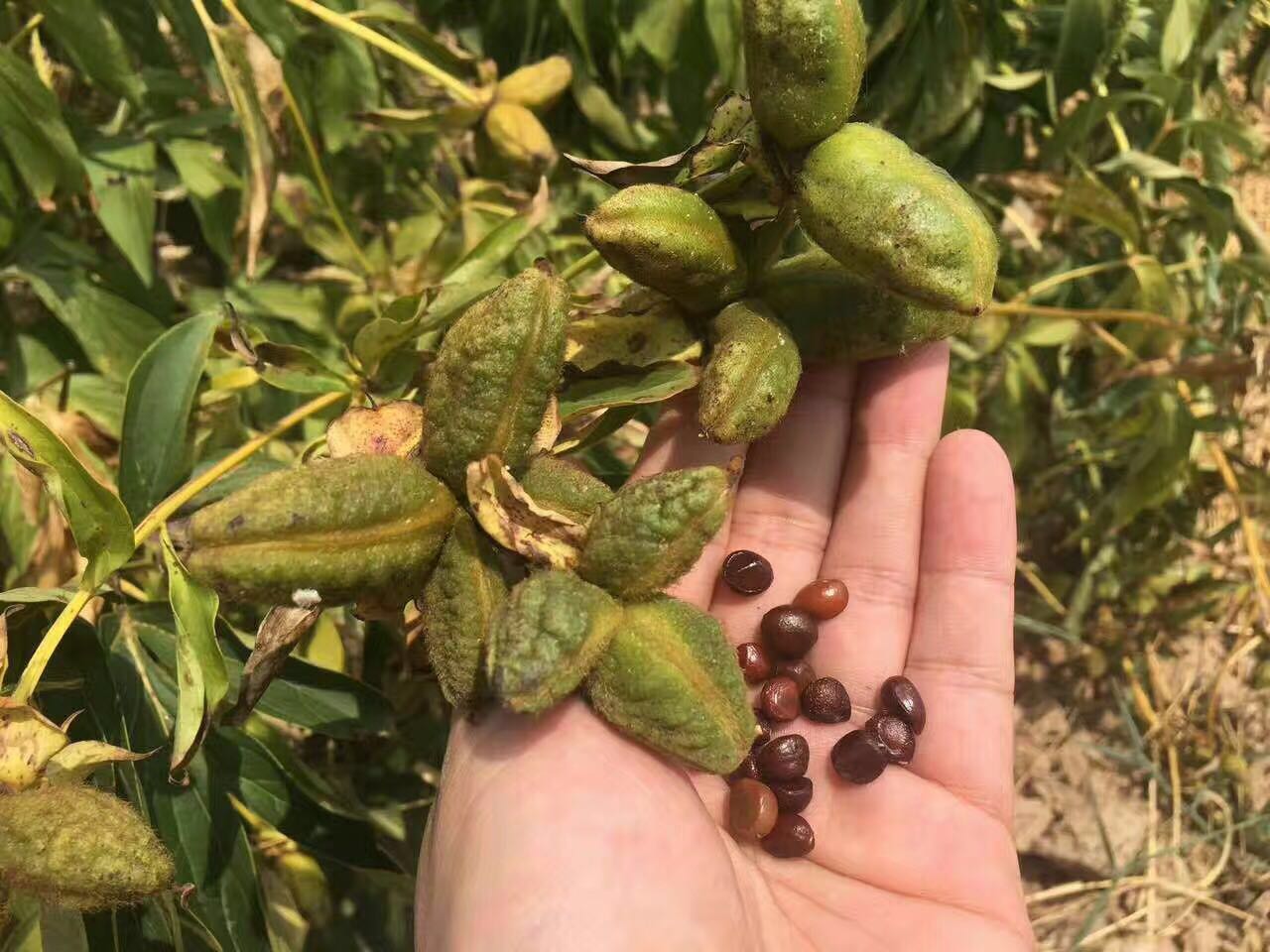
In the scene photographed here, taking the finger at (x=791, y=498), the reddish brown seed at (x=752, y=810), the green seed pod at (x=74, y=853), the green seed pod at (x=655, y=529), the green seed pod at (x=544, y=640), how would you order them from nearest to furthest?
the green seed pod at (x=74, y=853) < the green seed pod at (x=544, y=640) < the green seed pod at (x=655, y=529) < the reddish brown seed at (x=752, y=810) < the finger at (x=791, y=498)

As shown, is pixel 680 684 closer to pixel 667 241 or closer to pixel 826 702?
pixel 667 241

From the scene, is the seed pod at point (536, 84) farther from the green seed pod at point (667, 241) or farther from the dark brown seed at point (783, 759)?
the dark brown seed at point (783, 759)

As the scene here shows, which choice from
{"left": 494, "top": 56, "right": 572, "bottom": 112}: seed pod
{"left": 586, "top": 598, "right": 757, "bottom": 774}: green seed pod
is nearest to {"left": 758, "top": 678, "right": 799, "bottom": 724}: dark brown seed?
{"left": 586, "top": 598, "right": 757, "bottom": 774}: green seed pod

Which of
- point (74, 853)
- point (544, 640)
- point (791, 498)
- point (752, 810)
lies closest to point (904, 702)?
point (752, 810)

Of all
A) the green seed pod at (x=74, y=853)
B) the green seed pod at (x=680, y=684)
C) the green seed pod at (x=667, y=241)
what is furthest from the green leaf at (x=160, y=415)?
the green seed pod at (x=680, y=684)

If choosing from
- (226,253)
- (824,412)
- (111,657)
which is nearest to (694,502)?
(824,412)
